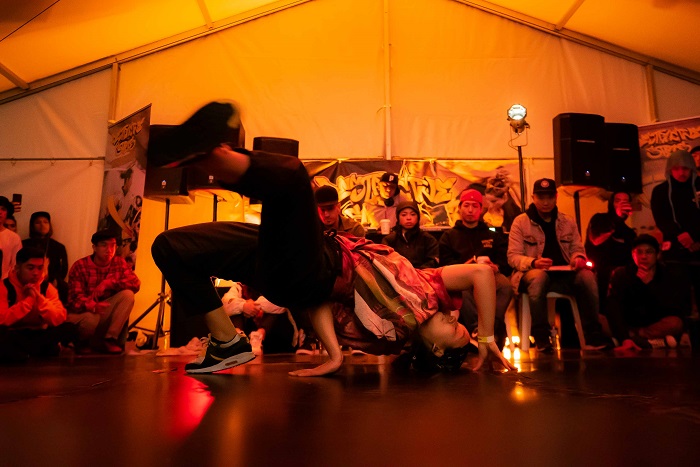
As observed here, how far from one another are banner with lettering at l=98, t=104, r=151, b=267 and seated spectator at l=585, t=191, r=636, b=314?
3963mm

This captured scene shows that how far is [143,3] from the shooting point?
18.1ft

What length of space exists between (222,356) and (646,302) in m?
3.21

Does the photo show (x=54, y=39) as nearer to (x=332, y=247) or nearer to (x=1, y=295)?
(x=1, y=295)

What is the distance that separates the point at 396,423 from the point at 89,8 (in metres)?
5.29

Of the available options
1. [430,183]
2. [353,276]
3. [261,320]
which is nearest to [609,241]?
[430,183]

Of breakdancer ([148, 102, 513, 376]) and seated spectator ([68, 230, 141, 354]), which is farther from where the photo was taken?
seated spectator ([68, 230, 141, 354])

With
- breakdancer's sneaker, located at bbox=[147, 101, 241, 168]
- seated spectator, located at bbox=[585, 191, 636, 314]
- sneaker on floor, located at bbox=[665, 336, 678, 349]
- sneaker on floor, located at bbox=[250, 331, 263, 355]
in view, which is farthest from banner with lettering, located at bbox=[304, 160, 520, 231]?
breakdancer's sneaker, located at bbox=[147, 101, 241, 168]

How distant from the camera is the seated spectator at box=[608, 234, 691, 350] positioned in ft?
13.6

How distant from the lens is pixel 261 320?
4.40 metres

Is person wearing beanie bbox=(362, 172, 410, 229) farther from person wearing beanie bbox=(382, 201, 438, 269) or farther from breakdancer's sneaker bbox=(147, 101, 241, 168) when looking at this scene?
breakdancer's sneaker bbox=(147, 101, 241, 168)

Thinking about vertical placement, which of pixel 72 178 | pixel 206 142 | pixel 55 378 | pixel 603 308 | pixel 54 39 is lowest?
pixel 55 378

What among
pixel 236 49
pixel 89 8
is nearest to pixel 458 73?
pixel 236 49

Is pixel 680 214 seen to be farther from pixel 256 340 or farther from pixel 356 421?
pixel 356 421

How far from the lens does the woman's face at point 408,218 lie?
4348mm
